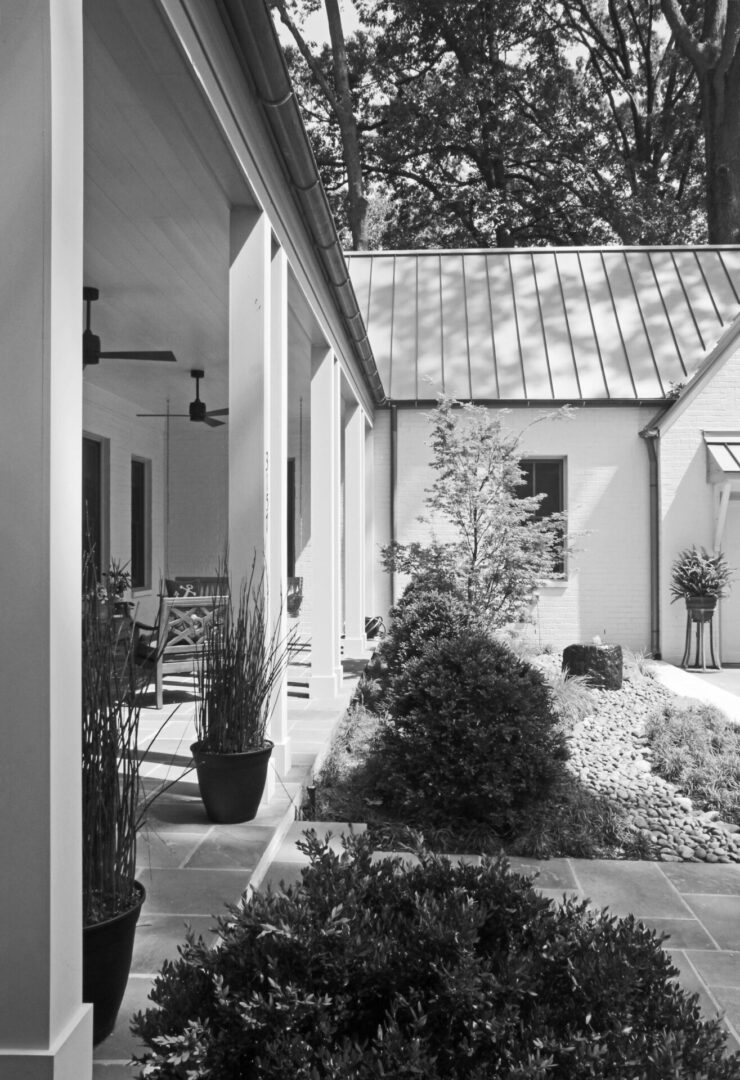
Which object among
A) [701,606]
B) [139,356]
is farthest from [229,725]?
[701,606]

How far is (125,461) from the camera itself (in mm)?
10852

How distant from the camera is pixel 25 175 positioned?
5.82 ft

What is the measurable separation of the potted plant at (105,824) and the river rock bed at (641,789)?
9.16 feet

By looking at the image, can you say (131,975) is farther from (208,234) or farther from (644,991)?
(208,234)

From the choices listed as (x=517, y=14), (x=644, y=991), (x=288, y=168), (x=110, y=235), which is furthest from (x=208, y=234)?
(x=517, y=14)

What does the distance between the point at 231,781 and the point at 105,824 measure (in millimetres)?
1558

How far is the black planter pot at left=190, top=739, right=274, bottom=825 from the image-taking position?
361cm

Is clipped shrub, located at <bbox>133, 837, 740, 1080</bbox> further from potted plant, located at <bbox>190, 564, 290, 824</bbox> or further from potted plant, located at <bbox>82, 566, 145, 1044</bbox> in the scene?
potted plant, located at <bbox>190, 564, 290, 824</bbox>

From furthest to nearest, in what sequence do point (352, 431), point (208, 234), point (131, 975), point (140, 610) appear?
point (140, 610) → point (352, 431) → point (208, 234) → point (131, 975)

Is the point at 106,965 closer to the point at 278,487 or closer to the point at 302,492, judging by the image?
the point at 278,487

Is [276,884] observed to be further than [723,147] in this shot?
No

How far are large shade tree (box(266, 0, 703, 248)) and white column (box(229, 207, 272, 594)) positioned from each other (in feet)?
47.9

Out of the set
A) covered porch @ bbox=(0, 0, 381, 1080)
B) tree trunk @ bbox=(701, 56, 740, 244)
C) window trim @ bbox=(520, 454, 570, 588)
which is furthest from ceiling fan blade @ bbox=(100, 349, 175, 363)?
tree trunk @ bbox=(701, 56, 740, 244)

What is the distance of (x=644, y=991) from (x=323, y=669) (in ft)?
18.1
